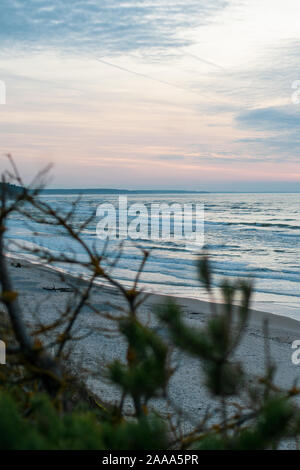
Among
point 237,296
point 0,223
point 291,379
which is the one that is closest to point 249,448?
point 237,296

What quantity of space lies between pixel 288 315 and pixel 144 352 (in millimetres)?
9605

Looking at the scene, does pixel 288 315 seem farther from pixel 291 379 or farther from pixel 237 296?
pixel 237 296

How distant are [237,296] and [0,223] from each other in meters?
0.80

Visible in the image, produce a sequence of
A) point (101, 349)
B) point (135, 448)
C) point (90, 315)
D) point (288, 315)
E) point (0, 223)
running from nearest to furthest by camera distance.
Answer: point (135, 448)
point (0, 223)
point (101, 349)
point (90, 315)
point (288, 315)

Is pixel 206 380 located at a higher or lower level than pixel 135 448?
higher

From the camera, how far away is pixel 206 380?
132cm

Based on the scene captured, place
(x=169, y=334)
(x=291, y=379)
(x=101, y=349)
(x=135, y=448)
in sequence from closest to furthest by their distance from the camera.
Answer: (x=135, y=448) < (x=169, y=334) < (x=291, y=379) < (x=101, y=349)

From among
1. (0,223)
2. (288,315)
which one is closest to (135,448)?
(0,223)

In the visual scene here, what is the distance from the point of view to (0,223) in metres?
1.52

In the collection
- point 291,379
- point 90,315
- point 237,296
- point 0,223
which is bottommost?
point 291,379

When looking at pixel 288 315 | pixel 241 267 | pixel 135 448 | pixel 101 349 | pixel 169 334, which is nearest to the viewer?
pixel 135 448

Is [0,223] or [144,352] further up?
[0,223]

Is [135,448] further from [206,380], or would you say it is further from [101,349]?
[101,349]

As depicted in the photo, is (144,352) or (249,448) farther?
(144,352)
